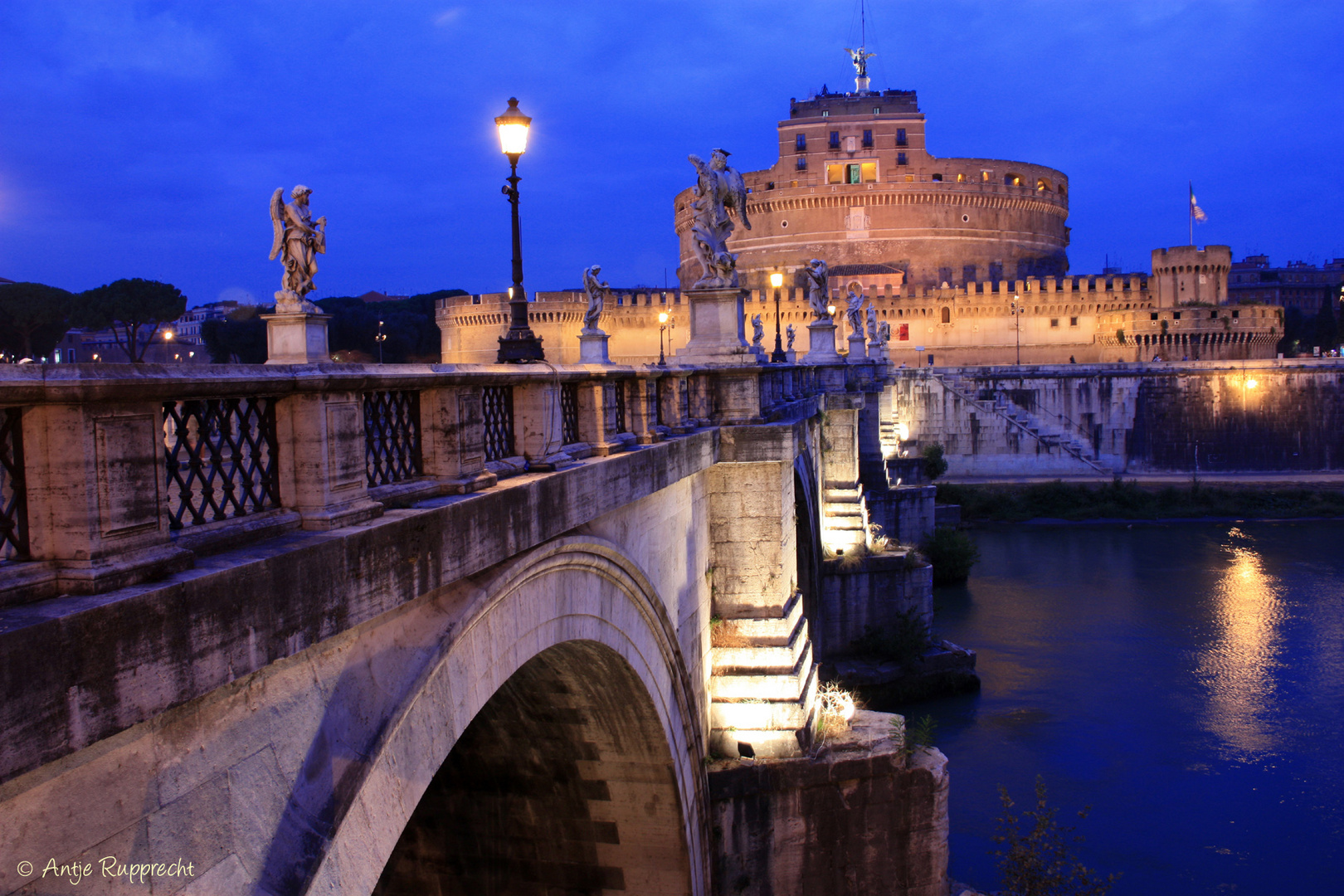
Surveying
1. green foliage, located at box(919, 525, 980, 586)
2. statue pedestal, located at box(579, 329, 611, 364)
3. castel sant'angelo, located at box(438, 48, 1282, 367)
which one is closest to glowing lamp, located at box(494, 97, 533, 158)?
statue pedestal, located at box(579, 329, 611, 364)

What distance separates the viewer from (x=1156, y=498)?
3753 cm

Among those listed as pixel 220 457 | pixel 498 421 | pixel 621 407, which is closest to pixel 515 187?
pixel 621 407

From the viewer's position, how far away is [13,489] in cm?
224

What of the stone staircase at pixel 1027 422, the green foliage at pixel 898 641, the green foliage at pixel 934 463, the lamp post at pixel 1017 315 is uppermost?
the lamp post at pixel 1017 315

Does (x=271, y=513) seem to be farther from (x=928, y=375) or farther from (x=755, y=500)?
(x=928, y=375)

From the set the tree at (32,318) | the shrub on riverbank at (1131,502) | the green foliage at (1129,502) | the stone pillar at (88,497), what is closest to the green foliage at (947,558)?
the green foliage at (1129,502)

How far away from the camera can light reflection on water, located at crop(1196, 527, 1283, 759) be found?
16422 mm

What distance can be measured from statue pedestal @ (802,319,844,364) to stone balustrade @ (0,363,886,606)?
15.2m

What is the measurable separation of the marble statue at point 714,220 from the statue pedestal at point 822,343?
10109 millimetres

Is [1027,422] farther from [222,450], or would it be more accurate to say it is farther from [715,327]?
[222,450]

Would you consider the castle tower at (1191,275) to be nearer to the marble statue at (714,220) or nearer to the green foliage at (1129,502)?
the green foliage at (1129,502)

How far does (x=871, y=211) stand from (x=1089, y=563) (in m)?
39.0

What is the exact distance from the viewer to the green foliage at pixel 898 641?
18.1 meters

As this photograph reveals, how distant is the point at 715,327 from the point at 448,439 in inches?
221
